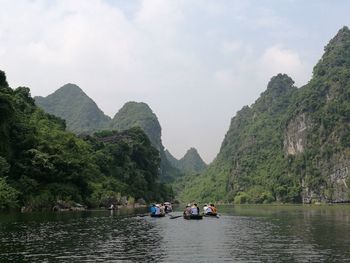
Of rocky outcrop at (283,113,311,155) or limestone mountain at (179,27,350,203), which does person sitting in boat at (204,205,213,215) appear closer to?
limestone mountain at (179,27,350,203)

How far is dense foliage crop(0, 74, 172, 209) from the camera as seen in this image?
56.3 metres

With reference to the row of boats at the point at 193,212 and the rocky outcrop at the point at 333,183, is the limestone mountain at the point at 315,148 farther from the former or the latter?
the row of boats at the point at 193,212

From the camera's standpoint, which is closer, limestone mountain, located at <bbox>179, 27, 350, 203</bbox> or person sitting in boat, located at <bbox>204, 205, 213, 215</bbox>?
person sitting in boat, located at <bbox>204, 205, 213, 215</bbox>

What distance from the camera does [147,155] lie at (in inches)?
4737

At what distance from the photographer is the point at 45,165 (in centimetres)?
6116

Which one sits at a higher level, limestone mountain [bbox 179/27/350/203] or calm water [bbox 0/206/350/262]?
limestone mountain [bbox 179/27/350/203]

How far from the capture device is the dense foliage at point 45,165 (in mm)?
56344

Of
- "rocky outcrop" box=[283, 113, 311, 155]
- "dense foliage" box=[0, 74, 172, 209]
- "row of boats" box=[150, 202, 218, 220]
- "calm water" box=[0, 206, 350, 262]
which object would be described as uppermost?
"rocky outcrop" box=[283, 113, 311, 155]

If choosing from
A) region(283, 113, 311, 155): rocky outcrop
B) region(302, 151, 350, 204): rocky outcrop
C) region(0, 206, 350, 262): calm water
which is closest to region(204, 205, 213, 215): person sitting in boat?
region(0, 206, 350, 262): calm water

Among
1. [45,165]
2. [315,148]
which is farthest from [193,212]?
[315,148]

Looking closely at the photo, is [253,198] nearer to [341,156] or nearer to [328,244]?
[341,156]

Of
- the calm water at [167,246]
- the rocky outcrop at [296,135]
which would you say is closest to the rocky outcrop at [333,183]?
the rocky outcrop at [296,135]

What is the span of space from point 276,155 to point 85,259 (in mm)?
181544

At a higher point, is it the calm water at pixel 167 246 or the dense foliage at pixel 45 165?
the dense foliage at pixel 45 165
